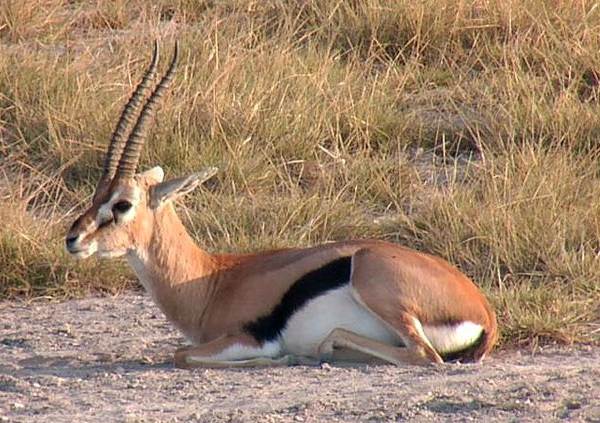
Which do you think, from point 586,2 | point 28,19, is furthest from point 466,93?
point 28,19

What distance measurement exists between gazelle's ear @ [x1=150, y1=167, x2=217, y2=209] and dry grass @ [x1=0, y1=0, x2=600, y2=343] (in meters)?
1.38

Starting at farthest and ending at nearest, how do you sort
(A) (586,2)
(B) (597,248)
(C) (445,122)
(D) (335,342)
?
(A) (586,2)
(C) (445,122)
(B) (597,248)
(D) (335,342)

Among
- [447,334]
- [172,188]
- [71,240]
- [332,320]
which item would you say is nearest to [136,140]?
[172,188]

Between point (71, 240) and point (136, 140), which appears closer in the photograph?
point (71, 240)

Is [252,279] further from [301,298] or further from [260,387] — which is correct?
[260,387]

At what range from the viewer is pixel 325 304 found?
717 centimetres

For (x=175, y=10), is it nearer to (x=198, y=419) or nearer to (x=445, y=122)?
(x=445, y=122)

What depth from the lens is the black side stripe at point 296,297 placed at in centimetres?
720

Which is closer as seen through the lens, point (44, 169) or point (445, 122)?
point (44, 169)

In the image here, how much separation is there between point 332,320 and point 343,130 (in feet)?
11.7

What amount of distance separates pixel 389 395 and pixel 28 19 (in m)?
6.63

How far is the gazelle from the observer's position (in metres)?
7.12

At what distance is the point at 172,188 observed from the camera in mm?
7434

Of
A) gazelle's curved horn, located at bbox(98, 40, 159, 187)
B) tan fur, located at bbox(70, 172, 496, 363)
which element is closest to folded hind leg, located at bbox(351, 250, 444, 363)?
tan fur, located at bbox(70, 172, 496, 363)
